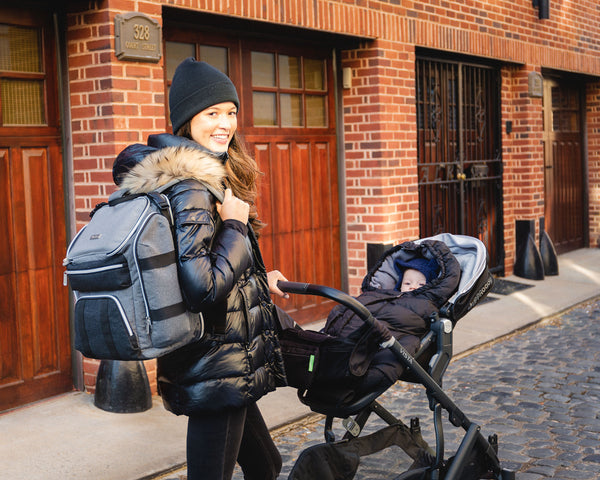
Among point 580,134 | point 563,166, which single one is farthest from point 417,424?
point 580,134

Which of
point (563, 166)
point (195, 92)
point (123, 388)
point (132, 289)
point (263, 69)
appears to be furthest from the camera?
point (563, 166)

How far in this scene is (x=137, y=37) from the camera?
209 inches

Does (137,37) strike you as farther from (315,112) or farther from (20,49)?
(315,112)

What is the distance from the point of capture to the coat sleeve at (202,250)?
256cm

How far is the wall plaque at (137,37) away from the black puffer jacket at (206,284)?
2598 millimetres

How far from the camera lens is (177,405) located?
2.72 metres

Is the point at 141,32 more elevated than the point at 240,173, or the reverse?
the point at 141,32

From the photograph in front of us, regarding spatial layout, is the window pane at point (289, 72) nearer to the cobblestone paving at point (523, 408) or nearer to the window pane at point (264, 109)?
the window pane at point (264, 109)

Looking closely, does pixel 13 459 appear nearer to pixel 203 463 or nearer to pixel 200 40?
pixel 203 463

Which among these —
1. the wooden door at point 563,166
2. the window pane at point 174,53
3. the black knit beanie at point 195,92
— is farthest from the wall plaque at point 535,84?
the black knit beanie at point 195,92

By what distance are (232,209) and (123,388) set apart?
272 centimetres

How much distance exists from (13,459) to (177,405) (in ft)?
7.15

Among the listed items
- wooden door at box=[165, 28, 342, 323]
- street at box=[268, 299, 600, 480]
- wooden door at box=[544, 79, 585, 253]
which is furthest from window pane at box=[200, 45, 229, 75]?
wooden door at box=[544, 79, 585, 253]

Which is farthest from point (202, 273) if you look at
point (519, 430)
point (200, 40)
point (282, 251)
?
point (282, 251)
